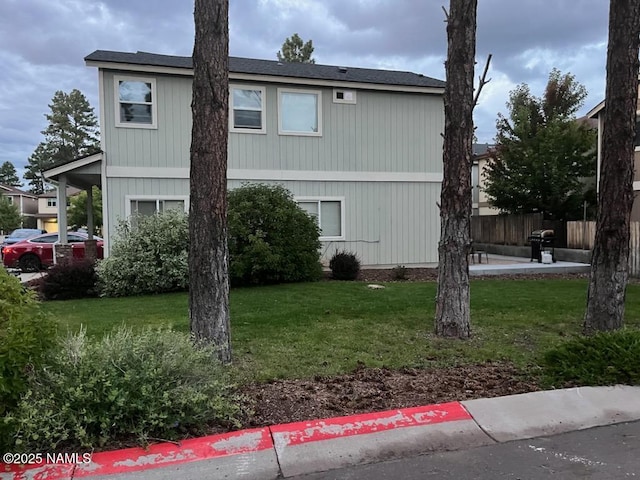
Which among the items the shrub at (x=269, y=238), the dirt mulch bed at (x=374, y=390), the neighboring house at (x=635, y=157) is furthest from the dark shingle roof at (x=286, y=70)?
the dirt mulch bed at (x=374, y=390)

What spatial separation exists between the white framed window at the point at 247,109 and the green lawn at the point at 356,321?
495 centimetres

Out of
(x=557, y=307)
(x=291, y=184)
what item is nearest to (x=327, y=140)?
(x=291, y=184)

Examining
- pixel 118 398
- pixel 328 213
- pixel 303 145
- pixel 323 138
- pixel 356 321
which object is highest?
pixel 323 138

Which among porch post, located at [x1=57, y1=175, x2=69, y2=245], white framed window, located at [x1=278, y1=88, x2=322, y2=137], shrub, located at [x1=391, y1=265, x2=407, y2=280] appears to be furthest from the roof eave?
shrub, located at [x1=391, y1=265, x2=407, y2=280]

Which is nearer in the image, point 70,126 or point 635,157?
point 635,157

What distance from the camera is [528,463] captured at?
3.11 metres

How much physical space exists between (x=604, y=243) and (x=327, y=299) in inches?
184

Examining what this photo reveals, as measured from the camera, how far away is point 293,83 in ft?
43.6

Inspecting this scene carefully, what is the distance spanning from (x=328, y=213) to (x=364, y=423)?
35.2 feet

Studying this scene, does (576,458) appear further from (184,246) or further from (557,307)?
(184,246)

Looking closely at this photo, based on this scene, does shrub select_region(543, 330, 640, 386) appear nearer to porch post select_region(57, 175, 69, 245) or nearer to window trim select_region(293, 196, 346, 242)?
window trim select_region(293, 196, 346, 242)

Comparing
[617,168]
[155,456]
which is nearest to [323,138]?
[617,168]

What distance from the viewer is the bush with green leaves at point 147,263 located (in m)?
10.4

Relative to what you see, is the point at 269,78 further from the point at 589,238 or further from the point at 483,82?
the point at 589,238
